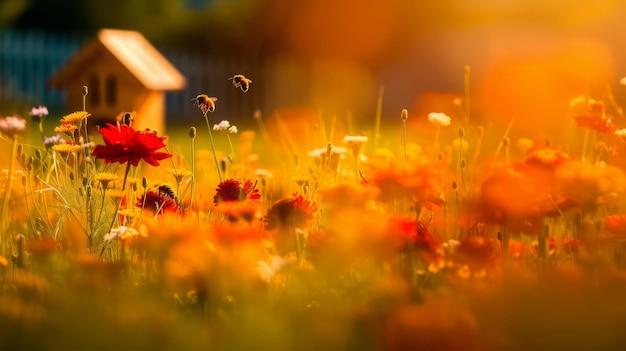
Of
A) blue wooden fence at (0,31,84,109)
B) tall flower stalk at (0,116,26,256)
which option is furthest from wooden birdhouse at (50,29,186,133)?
blue wooden fence at (0,31,84,109)

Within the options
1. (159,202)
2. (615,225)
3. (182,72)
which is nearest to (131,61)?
(159,202)

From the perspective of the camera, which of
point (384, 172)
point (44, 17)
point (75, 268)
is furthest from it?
point (44, 17)

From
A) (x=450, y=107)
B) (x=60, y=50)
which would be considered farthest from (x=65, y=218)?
(x=60, y=50)

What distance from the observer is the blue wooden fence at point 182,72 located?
12.2 m

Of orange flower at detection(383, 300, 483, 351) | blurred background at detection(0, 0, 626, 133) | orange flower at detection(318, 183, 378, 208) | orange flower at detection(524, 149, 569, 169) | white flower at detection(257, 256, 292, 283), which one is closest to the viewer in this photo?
orange flower at detection(383, 300, 483, 351)

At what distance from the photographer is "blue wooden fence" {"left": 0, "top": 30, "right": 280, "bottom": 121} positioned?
12250 millimetres

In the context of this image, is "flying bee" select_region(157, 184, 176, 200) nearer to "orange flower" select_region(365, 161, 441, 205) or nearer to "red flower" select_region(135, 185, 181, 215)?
"red flower" select_region(135, 185, 181, 215)

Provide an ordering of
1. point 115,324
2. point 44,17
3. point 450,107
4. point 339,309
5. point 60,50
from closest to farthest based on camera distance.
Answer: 1. point 115,324
2. point 339,309
3. point 450,107
4. point 60,50
5. point 44,17

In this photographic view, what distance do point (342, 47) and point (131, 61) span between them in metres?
6.12

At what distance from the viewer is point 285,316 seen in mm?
1435

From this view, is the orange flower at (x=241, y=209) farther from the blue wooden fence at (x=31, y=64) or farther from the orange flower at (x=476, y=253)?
the blue wooden fence at (x=31, y=64)

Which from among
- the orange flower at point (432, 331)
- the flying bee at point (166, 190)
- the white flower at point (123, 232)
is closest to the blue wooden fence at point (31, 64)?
the flying bee at point (166, 190)

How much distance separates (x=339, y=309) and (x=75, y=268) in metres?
0.57

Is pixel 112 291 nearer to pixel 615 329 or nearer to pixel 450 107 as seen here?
pixel 615 329
